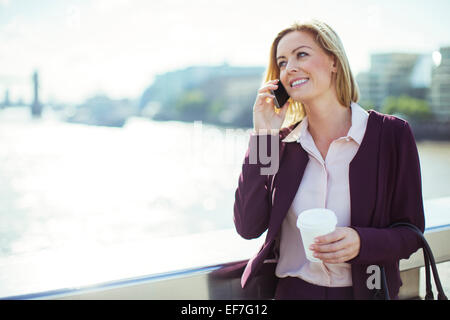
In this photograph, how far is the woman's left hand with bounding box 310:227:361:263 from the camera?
3.33ft

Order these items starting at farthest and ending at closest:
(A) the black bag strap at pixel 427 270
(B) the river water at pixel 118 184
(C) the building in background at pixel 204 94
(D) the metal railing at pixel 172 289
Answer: (C) the building in background at pixel 204 94, (B) the river water at pixel 118 184, (D) the metal railing at pixel 172 289, (A) the black bag strap at pixel 427 270

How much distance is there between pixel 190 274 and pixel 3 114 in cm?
6835

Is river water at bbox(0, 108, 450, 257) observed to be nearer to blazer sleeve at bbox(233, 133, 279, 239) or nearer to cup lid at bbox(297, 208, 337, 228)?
blazer sleeve at bbox(233, 133, 279, 239)

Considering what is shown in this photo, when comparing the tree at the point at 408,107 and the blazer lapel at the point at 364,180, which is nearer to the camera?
the blazer lapel at the point at 364,180

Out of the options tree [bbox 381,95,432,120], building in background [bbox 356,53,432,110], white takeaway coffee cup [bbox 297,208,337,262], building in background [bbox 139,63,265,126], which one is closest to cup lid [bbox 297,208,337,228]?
white takeaway coffee cup [bbox 297,208,337,262]

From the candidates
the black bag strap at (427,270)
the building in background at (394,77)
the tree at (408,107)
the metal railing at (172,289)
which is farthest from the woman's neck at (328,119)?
the building in background at (394,77)

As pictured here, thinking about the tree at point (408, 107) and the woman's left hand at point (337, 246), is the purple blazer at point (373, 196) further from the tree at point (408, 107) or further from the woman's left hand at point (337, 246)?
the tree at point (408, 107)

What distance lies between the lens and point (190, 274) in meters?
1.33

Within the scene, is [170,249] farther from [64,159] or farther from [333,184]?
[64,159]

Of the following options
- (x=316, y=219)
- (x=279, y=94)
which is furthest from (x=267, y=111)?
(x=316, y=219)

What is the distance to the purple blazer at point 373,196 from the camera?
42.8 inches
